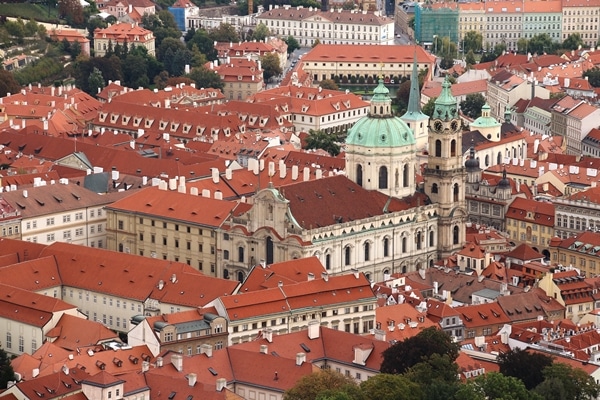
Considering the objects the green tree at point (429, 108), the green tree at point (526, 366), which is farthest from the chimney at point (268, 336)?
the green tree at point (429, 108)

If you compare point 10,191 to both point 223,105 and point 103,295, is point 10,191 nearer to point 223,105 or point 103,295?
point 103,295

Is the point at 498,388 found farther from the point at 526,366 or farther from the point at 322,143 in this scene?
the point at 322,143

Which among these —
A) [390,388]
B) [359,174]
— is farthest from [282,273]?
[390,388]

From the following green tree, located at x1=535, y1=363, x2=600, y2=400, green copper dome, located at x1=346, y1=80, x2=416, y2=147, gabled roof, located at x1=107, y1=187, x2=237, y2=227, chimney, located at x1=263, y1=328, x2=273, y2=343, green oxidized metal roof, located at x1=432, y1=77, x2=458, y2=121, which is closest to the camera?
green tree, located at x1=535, y1=363, x2=600, y2=400

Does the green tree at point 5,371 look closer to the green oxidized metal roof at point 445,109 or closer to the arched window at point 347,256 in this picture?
the arched window at point 347,256

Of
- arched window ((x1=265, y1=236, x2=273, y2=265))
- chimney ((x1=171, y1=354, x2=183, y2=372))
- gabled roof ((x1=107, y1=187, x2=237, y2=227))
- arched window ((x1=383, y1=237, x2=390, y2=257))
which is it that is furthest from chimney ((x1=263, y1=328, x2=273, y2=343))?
arched window ((x1=383, y1=237, x2=390, y2=257))

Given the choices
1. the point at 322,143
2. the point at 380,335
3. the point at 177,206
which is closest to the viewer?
the point at 380,335

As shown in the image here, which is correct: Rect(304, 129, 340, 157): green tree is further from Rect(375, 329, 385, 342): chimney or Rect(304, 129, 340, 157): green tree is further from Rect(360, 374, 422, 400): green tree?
Rect(360, 374, 422, 400): green tree
